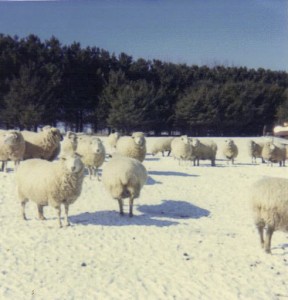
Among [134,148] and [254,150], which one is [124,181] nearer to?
[134,148]

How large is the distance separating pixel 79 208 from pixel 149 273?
15.6 ft

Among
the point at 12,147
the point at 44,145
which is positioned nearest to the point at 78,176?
the point at 12,147

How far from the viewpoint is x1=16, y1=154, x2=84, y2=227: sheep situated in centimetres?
1023

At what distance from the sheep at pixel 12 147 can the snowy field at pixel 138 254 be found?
91.9 inches

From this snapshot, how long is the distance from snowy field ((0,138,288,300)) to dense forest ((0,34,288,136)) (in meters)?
30.6

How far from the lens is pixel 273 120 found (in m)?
53.6

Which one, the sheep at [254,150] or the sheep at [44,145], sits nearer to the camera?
the sheep at [44,145]

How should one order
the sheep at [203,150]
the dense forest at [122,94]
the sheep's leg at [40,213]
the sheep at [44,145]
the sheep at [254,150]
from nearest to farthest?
the sheep's leg at [40,213] → the sheep at [44,145] → the sheep at [203,150] → the sheep at [254,150] → the dense forest at [122,94]

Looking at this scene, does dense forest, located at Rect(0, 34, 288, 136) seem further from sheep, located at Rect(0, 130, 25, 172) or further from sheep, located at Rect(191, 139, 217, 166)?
sheep, located at Rect(0, 130, 25, 172)

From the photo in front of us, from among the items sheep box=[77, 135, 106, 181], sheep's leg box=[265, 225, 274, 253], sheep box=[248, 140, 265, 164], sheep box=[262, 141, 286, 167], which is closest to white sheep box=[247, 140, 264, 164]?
sheep box=[248, 140, 265, 164]

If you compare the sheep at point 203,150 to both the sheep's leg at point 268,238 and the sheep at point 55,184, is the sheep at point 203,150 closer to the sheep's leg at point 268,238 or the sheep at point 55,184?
the sheep at point 55,184

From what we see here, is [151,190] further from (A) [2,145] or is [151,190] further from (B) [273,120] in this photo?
(B) [273,120]

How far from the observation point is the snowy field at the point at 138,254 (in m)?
7.09

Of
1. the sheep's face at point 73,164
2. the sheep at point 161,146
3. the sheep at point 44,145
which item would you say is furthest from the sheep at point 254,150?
the sheep's face at point 73,164
